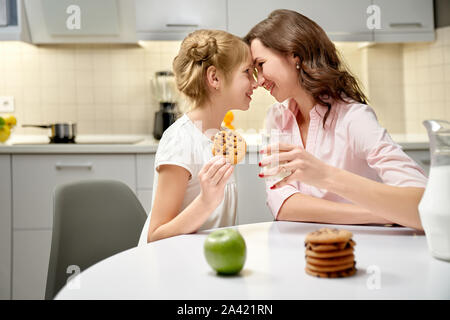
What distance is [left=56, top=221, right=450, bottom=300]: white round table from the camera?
761mm

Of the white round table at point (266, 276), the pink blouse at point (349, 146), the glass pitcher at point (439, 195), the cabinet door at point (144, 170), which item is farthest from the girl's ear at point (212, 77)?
the cabinet door at point (144, 170)

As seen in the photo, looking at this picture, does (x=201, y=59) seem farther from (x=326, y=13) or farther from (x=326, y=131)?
(x=326, y=13)

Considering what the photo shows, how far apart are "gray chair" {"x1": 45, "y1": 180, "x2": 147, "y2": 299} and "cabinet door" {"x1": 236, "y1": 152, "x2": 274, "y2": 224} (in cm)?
107

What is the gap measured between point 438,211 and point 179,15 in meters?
2.18

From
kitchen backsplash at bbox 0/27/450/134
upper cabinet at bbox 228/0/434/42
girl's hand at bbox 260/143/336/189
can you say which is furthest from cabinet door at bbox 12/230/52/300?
girl's hand at bbox 260/143/336/189

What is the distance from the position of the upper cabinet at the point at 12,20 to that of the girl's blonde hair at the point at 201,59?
1731 millimetres

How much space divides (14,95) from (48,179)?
821mm

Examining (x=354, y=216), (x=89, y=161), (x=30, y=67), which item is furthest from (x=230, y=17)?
(x=354, y=216)

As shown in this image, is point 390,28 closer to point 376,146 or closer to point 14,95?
point 376,146

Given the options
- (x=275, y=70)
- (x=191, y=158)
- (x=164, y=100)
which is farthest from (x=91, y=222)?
(x=164, y=100)

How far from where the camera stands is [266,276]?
84 centimetres

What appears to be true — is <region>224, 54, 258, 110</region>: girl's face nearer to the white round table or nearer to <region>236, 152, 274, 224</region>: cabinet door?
the white round table

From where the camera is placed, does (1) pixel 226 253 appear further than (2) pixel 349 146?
No

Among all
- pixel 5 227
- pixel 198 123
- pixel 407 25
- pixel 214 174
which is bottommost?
pixel 5 227
